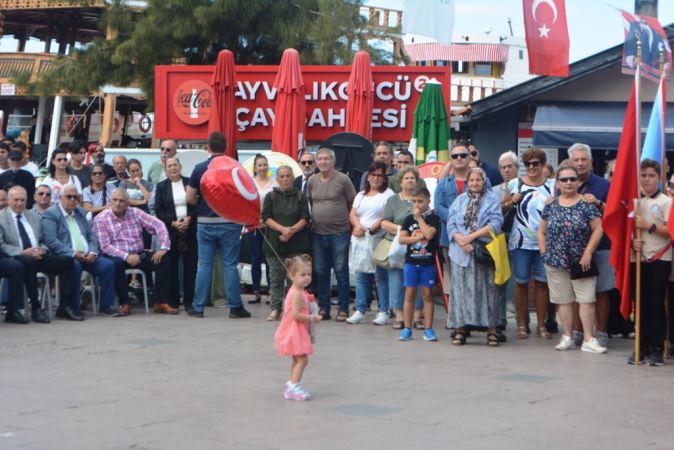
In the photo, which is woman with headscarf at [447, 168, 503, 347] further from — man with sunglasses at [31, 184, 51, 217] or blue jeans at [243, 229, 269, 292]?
man with sunglasses at [31, 184, 51, 217]

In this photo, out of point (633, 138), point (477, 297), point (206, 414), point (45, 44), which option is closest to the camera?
point (206, 414)

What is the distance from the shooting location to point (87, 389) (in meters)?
9.09

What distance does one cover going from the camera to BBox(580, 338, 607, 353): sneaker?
11.6 m

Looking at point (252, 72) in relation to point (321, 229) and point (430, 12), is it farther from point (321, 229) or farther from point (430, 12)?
point (321, 229)

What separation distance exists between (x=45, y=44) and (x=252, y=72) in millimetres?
37708

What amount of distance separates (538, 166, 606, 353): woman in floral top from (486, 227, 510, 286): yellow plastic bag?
1.32 feet

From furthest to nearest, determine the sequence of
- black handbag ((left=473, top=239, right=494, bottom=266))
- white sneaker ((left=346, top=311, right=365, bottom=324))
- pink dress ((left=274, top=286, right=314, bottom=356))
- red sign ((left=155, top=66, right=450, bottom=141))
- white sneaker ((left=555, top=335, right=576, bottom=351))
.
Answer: red sign ((left=155, top=66, right=450, bottom=141)), white sneaker ((left=346, top=311, right=365, bottom=324)), black handbag ((left=473, top=239, right=494, bottom=266)), white sneaker ((left=555, top=335, right=576, bottom=351)), pink dress ((left=274, top=286, right=314, bottom=356))

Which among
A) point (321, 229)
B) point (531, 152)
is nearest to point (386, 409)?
point (531, 152)

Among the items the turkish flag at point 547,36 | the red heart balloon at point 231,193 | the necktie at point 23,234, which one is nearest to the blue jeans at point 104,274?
the necktie at point 23,234

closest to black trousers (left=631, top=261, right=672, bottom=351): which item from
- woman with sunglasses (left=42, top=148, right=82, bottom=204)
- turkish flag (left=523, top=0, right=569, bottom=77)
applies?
turkish flag (left=523, top=0, right=569, bottom=77)

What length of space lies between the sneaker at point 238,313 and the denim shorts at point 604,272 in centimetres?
439

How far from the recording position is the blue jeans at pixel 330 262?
1394 centimetres

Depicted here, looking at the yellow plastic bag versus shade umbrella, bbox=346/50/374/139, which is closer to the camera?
the yellow plastic bag

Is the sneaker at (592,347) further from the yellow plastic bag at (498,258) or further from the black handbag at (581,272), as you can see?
the yellow plastic bag at (498,258)
